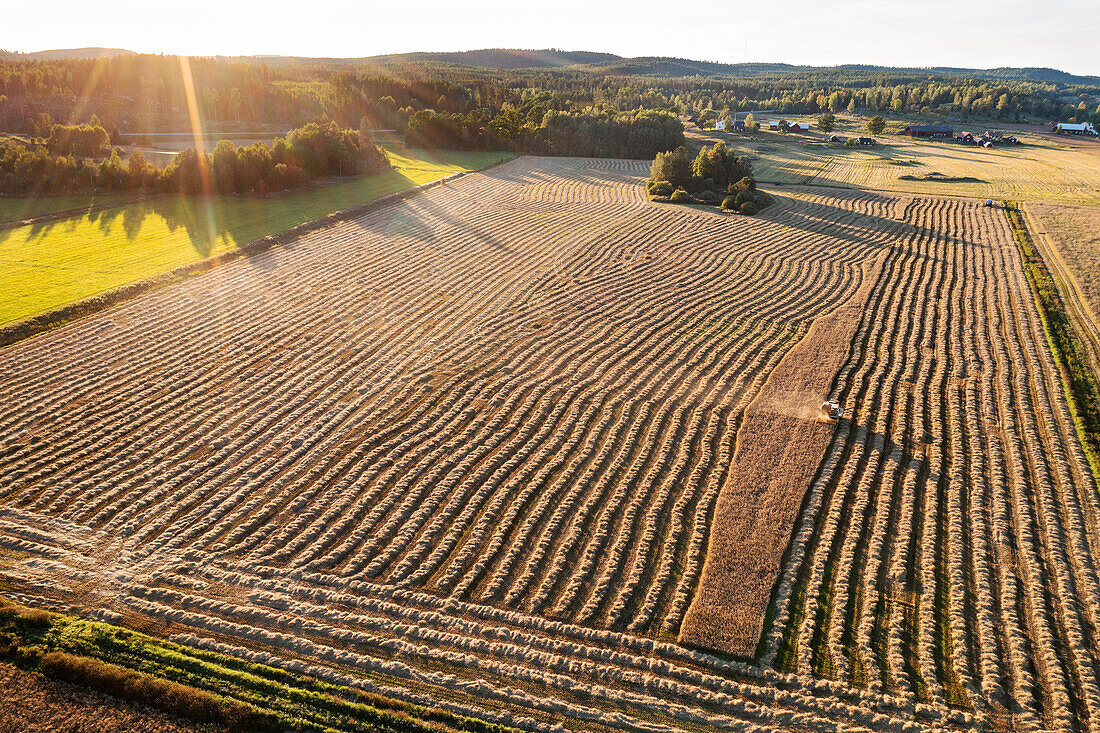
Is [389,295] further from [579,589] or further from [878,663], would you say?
[878,663]

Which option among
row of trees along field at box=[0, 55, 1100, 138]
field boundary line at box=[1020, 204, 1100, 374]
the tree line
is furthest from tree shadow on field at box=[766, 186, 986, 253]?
row of trees along field at box=[0, 55, 1100, 138]

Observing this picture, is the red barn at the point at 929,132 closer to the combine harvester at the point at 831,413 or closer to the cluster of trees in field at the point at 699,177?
the cluster of trees in field at the point at 699,177

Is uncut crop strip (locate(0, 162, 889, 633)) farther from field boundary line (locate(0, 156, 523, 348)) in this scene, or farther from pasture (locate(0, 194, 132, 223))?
pasture (locate(0, 194, 132, 223))

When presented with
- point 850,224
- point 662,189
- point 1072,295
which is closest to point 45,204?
point 662,189

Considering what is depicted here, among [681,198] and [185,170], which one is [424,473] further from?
[185,170]

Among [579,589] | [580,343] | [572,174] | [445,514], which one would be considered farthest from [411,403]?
[572,174]

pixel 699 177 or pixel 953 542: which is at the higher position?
pixel 699 177
